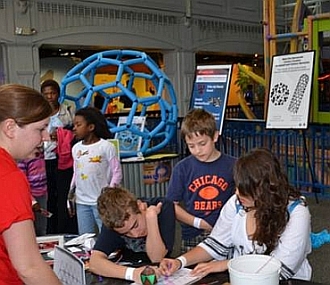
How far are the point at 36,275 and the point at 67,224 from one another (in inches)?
134

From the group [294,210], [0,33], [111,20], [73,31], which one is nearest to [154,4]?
[111,20]

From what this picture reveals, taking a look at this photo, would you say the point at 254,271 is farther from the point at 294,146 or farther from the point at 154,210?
the point at 294,146

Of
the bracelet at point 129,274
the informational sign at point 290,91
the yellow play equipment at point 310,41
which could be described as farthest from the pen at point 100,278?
the yellow play equipment at point 310,41

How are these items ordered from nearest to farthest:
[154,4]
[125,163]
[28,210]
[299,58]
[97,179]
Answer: [28,210], [97,179], [125,163], [299,58], [154,4]

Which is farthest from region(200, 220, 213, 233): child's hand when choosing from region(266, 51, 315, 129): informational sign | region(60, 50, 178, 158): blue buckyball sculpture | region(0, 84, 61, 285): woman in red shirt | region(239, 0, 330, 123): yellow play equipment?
region(239, 0, 330, 123): yellow play equipment

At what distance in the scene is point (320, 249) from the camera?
4.29 m

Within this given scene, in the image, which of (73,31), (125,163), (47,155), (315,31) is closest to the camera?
(47,155)

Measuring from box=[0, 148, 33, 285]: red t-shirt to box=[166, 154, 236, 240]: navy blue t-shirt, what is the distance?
4.88 ft

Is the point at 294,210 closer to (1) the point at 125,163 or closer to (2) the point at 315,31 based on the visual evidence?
(1) the point at 125,163

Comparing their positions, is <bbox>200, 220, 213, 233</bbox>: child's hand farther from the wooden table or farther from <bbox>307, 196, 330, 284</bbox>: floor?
<bbox>307, 196, 330, 284</bbox>: floor

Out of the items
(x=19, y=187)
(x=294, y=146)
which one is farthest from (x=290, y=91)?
(x=19, y=187)

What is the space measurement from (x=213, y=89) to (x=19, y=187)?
570 centimetres

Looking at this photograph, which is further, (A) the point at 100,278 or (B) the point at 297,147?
(B) the point at 297,147

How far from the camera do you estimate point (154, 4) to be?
1080cm
